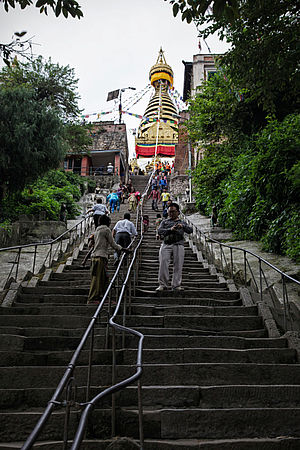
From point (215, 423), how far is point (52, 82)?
78.7 ft

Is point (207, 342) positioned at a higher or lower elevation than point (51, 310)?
lower

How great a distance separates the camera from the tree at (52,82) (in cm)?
2212

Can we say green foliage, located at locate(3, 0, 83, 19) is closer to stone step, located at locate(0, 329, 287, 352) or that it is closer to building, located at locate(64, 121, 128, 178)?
stone step, located at locate(0, 329, 287, 352)

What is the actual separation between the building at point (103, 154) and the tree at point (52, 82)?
16.8 ft

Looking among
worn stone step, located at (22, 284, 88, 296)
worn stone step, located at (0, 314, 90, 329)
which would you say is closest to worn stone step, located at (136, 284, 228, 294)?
worn stone step, located at (22, 284, 88, 296)

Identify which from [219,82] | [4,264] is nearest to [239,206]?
[219,82]

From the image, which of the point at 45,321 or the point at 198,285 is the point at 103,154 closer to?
the point at 198,285

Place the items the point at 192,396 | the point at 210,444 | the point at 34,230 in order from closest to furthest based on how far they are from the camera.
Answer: the point at 210,444 → the point at 192,396 → the point at 34,230

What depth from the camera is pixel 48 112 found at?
1451cm

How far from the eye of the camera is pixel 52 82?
2283cm

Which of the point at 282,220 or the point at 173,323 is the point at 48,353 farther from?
the point at 282,220

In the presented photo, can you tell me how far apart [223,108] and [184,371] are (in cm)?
1127

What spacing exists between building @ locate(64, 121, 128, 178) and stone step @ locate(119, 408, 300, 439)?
26894 mm

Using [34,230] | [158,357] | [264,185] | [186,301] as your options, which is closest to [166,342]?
[158,357]
